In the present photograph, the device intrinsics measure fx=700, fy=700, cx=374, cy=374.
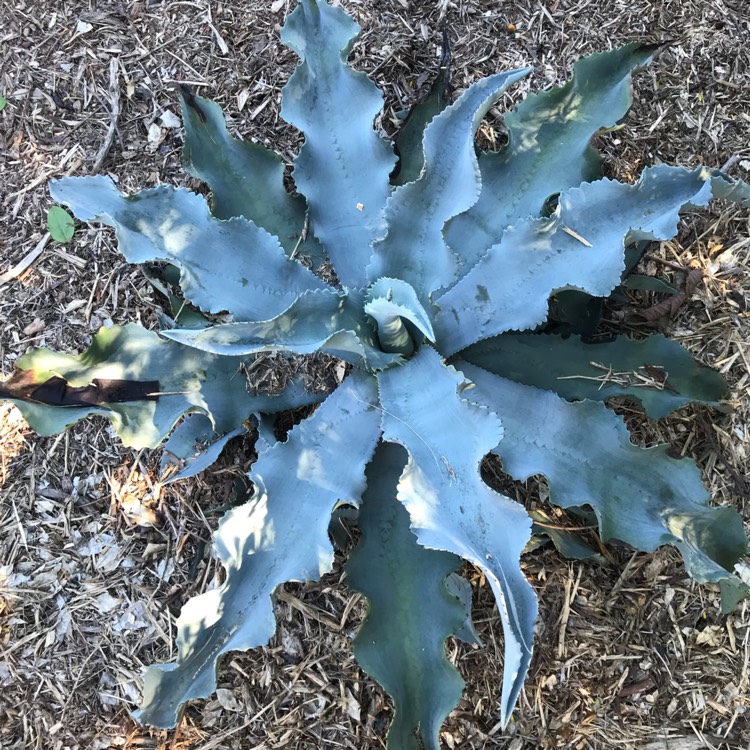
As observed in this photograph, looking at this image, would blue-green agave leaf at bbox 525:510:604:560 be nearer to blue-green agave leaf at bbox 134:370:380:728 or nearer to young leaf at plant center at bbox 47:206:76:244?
blue-green agave leaf at bbox 134:370:380:728

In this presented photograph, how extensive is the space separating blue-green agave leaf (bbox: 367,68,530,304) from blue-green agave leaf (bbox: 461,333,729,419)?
1.10ft

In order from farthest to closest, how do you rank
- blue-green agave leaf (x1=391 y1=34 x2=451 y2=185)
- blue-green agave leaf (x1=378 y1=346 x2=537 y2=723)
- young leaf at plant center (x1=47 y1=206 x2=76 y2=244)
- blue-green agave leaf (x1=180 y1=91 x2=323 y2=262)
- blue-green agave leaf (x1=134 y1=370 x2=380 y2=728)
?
1. young leaf at plant center (x1=47 y1=206 x2=76 y2=244)
2. blue-green agave leaf (x1=391 y1=34 x2=451 y2=185)
3. blue-green agave leaf (x1=180 y1=91 x2=323 y2=262)
4. blue-green agave leaf (x1=134 y1=370 x2=380 y2=728)
5. blue-green agave leaf (x1=378 y1=346 x2=537 y2=723)

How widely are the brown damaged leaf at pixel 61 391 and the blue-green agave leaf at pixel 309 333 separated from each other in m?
0.41

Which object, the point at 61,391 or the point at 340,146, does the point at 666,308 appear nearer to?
the point at 340,146

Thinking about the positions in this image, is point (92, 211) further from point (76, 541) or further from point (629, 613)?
point (629, 613)

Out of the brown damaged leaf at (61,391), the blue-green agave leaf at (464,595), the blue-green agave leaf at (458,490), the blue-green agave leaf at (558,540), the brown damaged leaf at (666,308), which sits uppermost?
the brown damaged leaf at (61,391)

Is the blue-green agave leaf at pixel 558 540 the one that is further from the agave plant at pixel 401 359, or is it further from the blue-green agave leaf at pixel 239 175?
the blue-green agave leaf at pixel 239 175

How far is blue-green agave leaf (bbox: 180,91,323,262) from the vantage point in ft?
6.02

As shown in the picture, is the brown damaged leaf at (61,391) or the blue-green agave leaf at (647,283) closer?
the brown damaged leaf at (61,391)

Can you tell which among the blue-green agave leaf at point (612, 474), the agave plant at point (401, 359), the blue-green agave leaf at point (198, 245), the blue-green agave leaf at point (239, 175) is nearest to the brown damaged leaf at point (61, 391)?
the agave plant at point (401, 359)

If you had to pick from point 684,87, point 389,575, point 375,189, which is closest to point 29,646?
point 389,575

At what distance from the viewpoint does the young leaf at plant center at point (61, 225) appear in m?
2.18

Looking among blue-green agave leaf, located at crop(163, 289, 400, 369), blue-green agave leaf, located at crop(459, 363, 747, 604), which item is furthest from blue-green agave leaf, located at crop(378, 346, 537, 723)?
blue-green agave leaf, located at crop(459, 363, 747, 604)

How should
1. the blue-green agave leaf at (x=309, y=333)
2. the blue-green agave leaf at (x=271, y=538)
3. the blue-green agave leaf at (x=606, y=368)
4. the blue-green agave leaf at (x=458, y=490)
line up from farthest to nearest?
the blue-green agave leaf at (x=606, y=368) < the blue-green agave leaf at (x=271, y=538) < the blue-green agave leaf at (x=309, y=333) < the blue-green agave leaf at (x=458, y=490)
